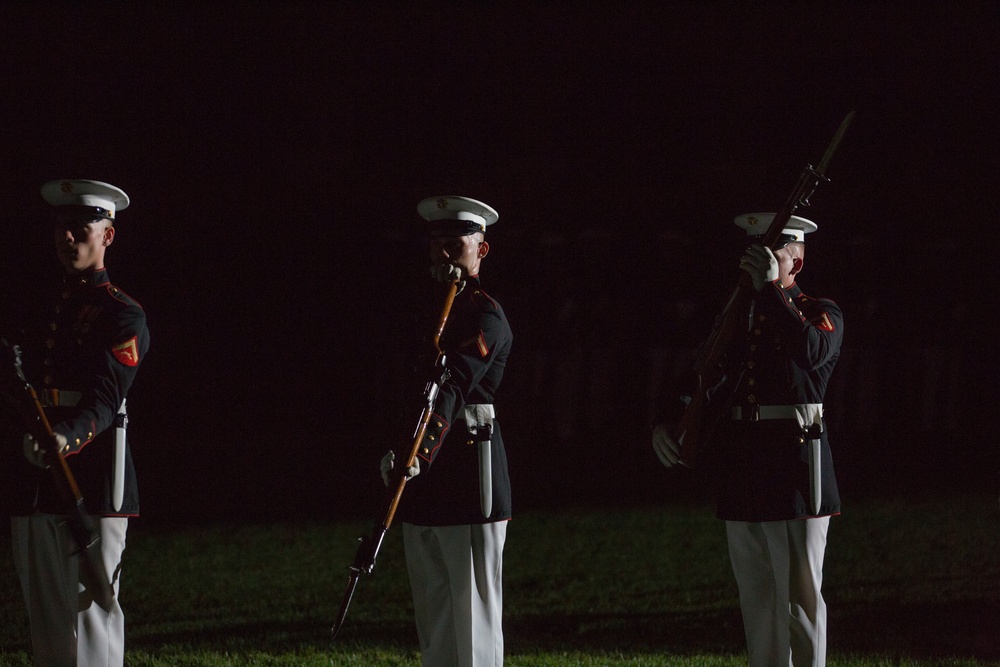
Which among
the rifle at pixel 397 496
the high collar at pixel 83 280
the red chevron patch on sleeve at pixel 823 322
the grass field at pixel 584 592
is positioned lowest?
the grass field at pixel 584 592

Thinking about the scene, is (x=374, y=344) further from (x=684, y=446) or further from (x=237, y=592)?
(x=684, y=446)

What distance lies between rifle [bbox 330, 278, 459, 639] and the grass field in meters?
2.10

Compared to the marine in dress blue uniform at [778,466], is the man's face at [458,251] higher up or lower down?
higher up

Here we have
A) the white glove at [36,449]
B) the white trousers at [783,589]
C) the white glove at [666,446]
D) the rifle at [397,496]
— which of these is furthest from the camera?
the white glove at [666,446]

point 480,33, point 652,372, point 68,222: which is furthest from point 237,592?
point 480,33

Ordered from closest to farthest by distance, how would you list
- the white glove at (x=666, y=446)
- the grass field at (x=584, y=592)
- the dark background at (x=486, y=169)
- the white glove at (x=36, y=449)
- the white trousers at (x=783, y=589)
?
the white glove at (x=36, y=449), the white trousers at (x=783, y=589), the white glove at (x=666, y=446), the grass field at (x=584, y=592), the dark background at (x=486, y=169)

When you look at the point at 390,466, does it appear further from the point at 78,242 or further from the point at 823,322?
the point at 823,322

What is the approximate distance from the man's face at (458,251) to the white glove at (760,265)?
1.03 meters

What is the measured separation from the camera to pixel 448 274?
5156 millimetres

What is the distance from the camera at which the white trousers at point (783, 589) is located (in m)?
5.09

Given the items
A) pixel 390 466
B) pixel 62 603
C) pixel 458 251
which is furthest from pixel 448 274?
pixel 62 603

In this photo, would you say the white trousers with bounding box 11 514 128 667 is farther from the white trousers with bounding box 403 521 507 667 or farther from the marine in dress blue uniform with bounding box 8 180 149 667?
the white trousers with bounding box 403 521 507 667

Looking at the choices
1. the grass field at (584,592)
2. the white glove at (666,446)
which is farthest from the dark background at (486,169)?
the white glove at (666,446)

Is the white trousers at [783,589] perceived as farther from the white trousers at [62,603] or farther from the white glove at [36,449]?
the white glove at [36,449]
